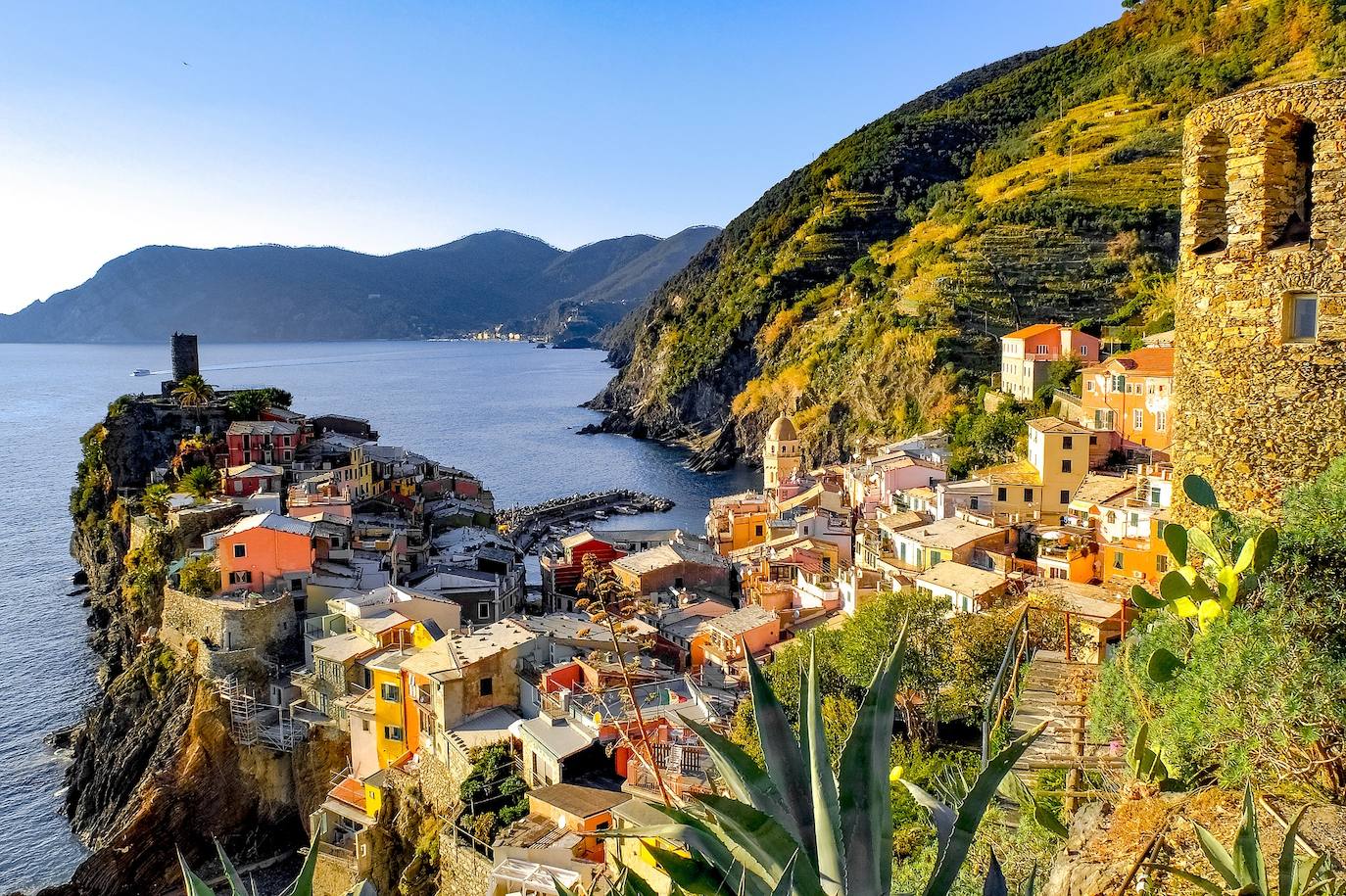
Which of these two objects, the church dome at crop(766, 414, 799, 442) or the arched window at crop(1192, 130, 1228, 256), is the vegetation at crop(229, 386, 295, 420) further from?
the arched window at crop(1192, 130, 1228, 256)

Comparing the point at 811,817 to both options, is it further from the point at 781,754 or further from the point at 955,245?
the point at 955,245

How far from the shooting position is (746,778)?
9.96 feet

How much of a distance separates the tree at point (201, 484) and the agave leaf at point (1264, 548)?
31117mm

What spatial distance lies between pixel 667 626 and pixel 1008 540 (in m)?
7.99

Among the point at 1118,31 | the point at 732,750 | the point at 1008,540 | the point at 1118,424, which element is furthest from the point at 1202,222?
the point at 1118,31

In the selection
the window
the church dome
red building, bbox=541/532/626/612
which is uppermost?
the window

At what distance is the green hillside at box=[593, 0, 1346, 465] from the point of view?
5306 centimetres

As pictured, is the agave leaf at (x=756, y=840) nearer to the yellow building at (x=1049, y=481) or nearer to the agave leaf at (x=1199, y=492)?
the agave leaf at (x=1199, y=492)

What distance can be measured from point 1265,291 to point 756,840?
4564 millimetres

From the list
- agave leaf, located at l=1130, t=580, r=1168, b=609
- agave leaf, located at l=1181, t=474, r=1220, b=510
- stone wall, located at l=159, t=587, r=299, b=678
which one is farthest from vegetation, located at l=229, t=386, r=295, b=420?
agave leaf, located at l=1181, t=474, r=1220, b=510

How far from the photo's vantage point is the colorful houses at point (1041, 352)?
40188mm

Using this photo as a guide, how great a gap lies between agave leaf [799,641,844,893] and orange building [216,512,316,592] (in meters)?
23.1

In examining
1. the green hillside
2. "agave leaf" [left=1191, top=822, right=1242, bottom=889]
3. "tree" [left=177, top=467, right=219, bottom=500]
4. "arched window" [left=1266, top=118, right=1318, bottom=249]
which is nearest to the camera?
"agave leaf" [left=1191, top=822, right=1242, bottom=889]

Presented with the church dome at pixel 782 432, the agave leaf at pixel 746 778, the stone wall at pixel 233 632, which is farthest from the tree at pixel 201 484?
the agave leaf at pixel 746 778
